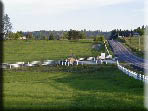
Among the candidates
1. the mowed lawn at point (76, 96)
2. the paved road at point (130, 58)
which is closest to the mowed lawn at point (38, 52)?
the paved road at point (130, 58)

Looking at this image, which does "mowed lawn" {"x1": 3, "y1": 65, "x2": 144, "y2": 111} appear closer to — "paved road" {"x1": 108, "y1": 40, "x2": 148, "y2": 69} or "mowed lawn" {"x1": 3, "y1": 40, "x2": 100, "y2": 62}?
"paved road" {"x1": 108, "y1": 40, "x2": 148, "y2": 69}

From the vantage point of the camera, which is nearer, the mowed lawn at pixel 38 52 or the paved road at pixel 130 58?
the paved road at pixel 130 58

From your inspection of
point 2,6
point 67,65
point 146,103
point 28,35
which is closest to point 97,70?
point 67,65

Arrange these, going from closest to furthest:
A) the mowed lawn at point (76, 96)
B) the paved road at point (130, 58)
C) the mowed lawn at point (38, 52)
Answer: the mowed lawn at point (76, 96)
the paved road at point (130, 58)
the mowed lawn at point (38, 52)

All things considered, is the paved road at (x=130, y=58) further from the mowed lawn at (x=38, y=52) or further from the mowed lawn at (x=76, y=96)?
the mowed lawn at (x=76, y=96)

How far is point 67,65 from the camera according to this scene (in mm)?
43719

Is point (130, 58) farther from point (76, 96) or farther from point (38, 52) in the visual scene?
point (76, 96)

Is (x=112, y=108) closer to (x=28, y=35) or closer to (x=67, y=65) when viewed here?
(x=67, y=65)

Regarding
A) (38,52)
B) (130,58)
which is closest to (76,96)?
(130,58)

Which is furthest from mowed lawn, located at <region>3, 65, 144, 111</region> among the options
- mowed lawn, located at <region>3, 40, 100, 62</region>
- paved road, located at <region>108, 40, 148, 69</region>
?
mowed lawn, located at <region>3, 40, 100, 62</region>

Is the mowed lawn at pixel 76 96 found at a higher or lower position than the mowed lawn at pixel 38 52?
higher

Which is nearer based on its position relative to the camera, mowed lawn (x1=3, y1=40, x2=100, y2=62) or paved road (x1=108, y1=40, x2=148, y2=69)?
paved road (x1=108, y1=40, x2=148, y2=69)

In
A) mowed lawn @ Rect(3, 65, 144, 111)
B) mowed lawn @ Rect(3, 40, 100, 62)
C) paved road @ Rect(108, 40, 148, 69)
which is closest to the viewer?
mowed lawn @ Rect(3, 65, 144, 111)

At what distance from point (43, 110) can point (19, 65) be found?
35.0 meters
